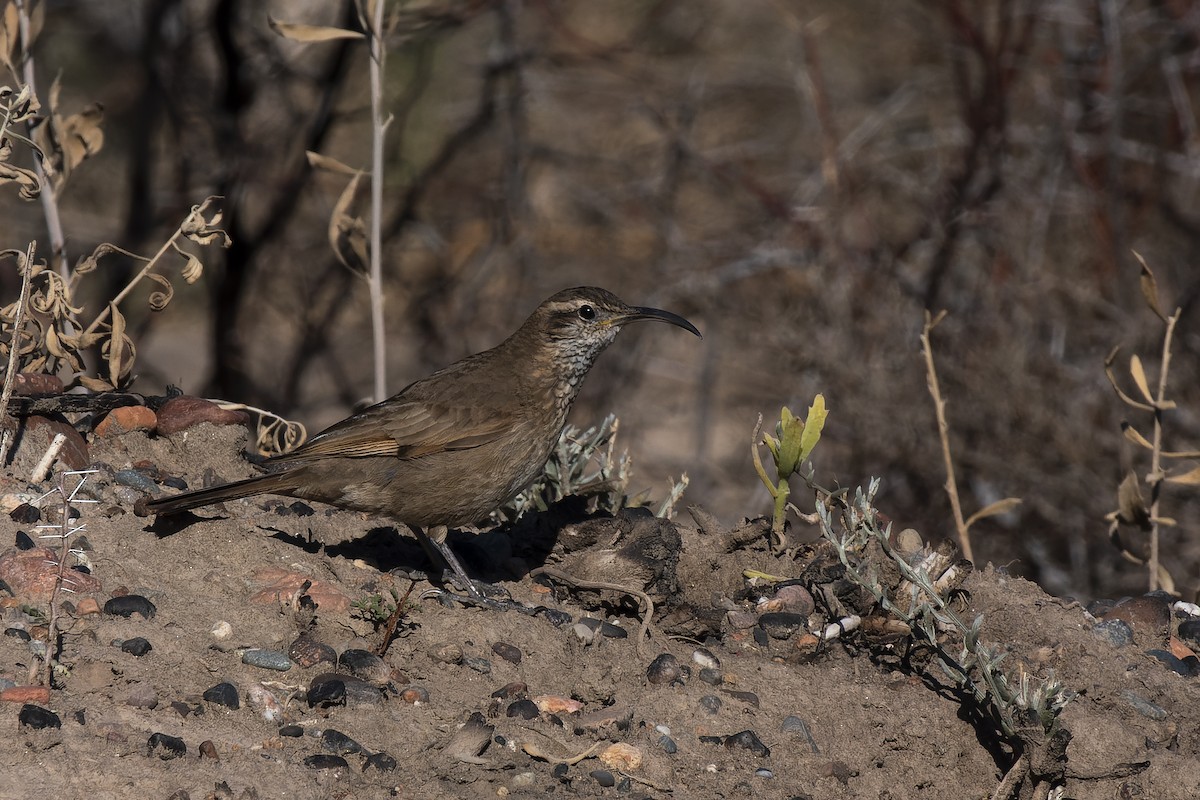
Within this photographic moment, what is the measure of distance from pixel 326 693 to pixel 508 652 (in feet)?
2.08

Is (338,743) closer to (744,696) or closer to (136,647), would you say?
(136,647)

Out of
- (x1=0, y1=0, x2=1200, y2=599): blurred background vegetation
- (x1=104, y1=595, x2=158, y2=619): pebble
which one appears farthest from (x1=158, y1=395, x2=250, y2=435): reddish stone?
(x1=0, y1=0, x2=1200, y2=599): blurred background vegetation

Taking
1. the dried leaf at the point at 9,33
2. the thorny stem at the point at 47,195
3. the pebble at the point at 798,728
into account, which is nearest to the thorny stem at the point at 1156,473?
the pebble at the point at 798,728

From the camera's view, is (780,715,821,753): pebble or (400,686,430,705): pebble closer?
(400,686,430,705): pebble

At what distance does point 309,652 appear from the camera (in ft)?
12.6

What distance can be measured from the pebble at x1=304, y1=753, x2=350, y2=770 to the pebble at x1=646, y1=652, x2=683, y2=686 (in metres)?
1.03

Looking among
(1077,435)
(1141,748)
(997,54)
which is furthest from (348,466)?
(997,54)

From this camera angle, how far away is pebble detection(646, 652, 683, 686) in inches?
160

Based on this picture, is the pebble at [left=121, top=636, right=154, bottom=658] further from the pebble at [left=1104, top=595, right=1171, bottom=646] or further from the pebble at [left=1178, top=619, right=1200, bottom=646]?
the pebble at [left=1178, top=619, right=1200, bottom=646]

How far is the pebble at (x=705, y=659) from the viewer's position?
4184 mm

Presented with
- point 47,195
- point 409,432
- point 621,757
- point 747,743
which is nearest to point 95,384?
point 47,195

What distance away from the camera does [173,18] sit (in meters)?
10.2

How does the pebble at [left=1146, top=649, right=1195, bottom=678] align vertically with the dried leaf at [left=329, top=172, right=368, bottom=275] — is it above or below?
below

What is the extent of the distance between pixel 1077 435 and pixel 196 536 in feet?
18.7
